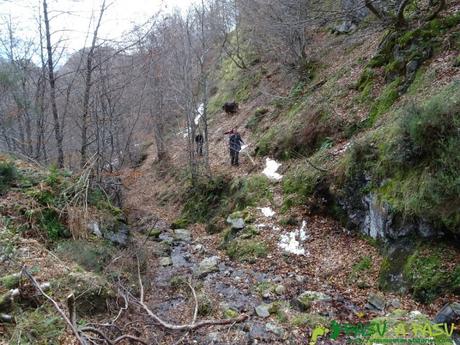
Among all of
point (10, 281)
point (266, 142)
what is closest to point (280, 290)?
point (10, 281)

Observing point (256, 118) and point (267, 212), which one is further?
point (256, 118)

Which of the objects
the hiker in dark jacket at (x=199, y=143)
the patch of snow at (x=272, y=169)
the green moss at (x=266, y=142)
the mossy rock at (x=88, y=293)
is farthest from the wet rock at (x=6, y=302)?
the hiker in dark jacket at (x=199, y=143)

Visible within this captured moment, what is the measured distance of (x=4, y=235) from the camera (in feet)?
17.0

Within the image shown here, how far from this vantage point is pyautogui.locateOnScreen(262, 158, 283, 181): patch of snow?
421 inches

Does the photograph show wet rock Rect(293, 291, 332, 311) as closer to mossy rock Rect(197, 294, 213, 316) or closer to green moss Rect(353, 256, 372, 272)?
green moss Rect(353, 256, 372, 272)

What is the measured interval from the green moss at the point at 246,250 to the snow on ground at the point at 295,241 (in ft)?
1.54

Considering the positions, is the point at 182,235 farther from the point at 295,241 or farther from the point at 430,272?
the point at 430,272

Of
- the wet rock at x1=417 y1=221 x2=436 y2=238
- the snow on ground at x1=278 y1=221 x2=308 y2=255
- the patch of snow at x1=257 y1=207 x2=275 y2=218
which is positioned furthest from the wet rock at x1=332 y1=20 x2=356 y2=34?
the wet rock at x1=417 y1=221 x2=436 y2=238

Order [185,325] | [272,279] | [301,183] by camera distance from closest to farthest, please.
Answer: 1. [185,325]
2. [272,279]
3. [301,183]

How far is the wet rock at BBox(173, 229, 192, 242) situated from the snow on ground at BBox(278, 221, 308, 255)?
3.65m

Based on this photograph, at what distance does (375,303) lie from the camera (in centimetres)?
512

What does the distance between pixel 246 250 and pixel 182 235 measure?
137 inches

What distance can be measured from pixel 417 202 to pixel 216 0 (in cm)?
1829

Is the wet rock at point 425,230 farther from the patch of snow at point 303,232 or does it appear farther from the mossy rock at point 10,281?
the mossy rock at point 10,281
